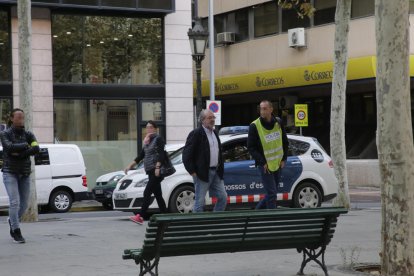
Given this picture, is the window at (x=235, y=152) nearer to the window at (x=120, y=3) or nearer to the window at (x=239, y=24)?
the window at (x=120, y=3)

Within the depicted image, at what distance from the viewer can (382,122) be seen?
741 cm

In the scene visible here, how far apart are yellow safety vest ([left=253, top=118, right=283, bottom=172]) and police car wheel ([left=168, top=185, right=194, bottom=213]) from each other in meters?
3.64

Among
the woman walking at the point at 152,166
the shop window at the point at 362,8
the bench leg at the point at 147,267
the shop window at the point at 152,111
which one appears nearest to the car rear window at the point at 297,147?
the woman walking at the point at 152,166

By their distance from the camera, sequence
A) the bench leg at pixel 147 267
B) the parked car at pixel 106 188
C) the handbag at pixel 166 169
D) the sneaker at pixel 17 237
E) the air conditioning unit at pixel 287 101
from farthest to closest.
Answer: the air conditioning unit at pixel 287 101
the parked car at pixel 106 188
the handbag at pixel 166 169
the sneaker at pixel 17 237
the bench leg at pixel 147 267

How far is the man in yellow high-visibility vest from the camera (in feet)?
36.6

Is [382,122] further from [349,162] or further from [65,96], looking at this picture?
[349,162]

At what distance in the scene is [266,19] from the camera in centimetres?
3309

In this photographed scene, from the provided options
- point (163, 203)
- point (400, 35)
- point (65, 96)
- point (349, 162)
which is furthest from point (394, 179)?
point (349, 162)

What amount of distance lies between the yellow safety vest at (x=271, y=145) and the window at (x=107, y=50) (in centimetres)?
1333

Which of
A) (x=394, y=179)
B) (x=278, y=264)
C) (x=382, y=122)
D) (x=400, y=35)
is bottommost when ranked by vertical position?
(x=278, y=264)

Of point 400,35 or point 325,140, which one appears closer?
point 400,35

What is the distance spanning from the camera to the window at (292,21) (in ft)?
103

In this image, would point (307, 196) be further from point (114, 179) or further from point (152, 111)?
point (152, 111)

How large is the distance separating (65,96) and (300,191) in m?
10.3
